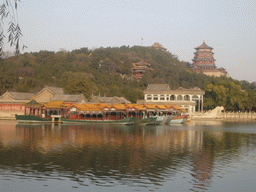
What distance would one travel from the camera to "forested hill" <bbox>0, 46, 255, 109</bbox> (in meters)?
85.3

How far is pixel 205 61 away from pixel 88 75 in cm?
6198

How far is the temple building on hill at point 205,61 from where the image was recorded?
5413 inches

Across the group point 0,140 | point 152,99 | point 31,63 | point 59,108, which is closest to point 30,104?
point 59,108

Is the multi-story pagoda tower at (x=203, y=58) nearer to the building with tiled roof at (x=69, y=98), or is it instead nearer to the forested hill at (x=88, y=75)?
the forested hill at (x=88, y=75)

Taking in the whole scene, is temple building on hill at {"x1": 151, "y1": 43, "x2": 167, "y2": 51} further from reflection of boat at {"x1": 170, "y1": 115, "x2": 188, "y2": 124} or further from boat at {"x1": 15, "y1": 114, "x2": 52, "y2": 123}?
boat at {"x1": 15, "y1": 114, "x2": 52, "y2": 123}

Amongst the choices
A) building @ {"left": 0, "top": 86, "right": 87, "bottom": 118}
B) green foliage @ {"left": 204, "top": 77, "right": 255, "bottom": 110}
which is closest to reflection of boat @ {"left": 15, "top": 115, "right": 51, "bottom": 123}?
building @ {"left": 0, "top": 86, "right": 87, "bottom": 118}

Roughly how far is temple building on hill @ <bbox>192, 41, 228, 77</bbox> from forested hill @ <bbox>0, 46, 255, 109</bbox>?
12951mm

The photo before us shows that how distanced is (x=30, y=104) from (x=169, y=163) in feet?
134

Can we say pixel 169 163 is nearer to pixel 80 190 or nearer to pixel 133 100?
pixel 80 190

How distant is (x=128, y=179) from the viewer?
16609 millimetres

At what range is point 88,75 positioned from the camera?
3814 inches

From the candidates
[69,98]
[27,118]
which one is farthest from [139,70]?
[27,118]

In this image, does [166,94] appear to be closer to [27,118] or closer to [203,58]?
[27,118]

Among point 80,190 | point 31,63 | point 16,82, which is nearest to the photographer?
point 80,190
